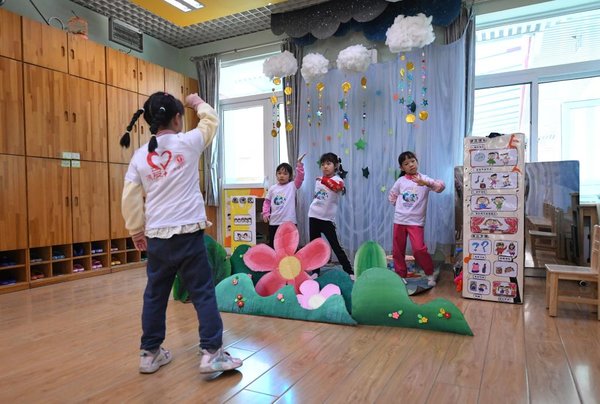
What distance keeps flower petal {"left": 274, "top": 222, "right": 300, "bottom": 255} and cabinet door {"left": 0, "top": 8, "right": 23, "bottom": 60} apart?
113 inches

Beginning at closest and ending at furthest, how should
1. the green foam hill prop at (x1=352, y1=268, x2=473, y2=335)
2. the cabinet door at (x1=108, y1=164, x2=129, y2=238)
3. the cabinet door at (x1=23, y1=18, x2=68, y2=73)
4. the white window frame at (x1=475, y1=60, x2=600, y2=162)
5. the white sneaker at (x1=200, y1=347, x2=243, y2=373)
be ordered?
1. the white sneaker at (x1=200, y1=347, x2=243, y2=373)
2. the green foam hill prop at (x1=352, y1=268, x2=473, y2=335)
3. the cabinet door at (x1=23, y1=18, x2=68, y2=73)
4. the white window frame at (x1=475, y1=60, x2=600, y2=162)
5. the cabinet door at (x1=108, y1=164, x2=129, y2=238)

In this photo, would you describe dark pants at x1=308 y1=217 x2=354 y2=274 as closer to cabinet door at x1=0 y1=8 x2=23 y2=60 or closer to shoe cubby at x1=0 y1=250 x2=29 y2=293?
shoe cubby at x1=0 y1=250 x2=29 y2=293

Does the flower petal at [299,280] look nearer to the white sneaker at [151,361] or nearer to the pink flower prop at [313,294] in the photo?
the pink flower prop at [313,294]

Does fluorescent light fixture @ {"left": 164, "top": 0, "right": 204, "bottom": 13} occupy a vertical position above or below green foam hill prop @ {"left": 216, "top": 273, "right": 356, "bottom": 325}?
above

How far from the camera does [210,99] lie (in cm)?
550

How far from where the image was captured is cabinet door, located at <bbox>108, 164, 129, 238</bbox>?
14.6 feet

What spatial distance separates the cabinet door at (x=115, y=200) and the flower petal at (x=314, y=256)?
2.55 meters

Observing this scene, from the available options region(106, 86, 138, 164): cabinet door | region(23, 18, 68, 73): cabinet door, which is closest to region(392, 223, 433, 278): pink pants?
region(106, 86, 138, 164): cabinet door

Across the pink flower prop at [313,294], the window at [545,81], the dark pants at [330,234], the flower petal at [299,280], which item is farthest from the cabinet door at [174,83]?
the window at [545,81]

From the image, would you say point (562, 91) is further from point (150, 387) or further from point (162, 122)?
point (150, 387)

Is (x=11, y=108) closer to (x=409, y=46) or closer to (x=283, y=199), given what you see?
(x=283, y=199)

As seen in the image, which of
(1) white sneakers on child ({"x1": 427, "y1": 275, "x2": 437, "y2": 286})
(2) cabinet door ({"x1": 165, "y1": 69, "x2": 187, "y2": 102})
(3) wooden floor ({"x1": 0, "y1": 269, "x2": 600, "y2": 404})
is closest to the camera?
(3) wooden floor ({"x1": 0, "y1": 269, "x2": 600, "y2": 404})

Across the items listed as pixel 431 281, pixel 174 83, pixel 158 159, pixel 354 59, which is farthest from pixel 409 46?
pixel 174 83

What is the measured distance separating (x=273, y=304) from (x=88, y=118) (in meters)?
3.02
